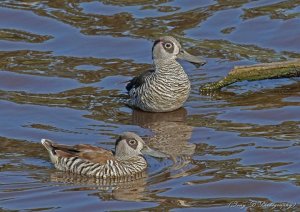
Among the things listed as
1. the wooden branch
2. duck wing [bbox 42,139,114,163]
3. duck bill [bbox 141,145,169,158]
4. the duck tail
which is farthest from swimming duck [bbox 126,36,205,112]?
the duck tail

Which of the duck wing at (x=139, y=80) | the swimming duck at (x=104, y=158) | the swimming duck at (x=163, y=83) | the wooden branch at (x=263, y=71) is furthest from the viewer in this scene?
the duck wing at (x=139, y=80)

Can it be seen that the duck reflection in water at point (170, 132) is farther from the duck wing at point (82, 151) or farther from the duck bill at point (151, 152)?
the duck wing at point (82, 151)

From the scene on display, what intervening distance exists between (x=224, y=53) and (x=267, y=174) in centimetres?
647

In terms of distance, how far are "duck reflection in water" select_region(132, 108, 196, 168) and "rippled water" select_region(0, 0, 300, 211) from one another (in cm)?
3

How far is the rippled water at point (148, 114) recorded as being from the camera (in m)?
13.4

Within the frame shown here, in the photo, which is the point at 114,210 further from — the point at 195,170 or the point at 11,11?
the point at 11,11

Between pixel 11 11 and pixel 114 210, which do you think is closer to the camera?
pixel 114 210

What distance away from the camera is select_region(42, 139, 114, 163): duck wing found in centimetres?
1434

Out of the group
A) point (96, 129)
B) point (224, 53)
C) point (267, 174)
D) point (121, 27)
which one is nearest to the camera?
point (267, 174)

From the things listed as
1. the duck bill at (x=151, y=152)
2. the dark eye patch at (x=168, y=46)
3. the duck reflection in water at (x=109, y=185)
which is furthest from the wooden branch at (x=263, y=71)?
the duck reflection in water at (x=109, y=185)

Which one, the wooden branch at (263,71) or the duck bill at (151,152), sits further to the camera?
the wooden branch at (263,71)

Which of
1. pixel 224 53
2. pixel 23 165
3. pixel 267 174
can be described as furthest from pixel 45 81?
pixel 267 174

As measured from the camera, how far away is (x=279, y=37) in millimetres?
20438

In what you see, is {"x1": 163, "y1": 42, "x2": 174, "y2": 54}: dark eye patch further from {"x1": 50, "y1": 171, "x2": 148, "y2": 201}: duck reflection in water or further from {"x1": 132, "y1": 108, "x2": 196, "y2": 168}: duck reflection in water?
{"x1": 50, "y1": 171, "x2": 148, "y2": 201}: duck reflection in water
